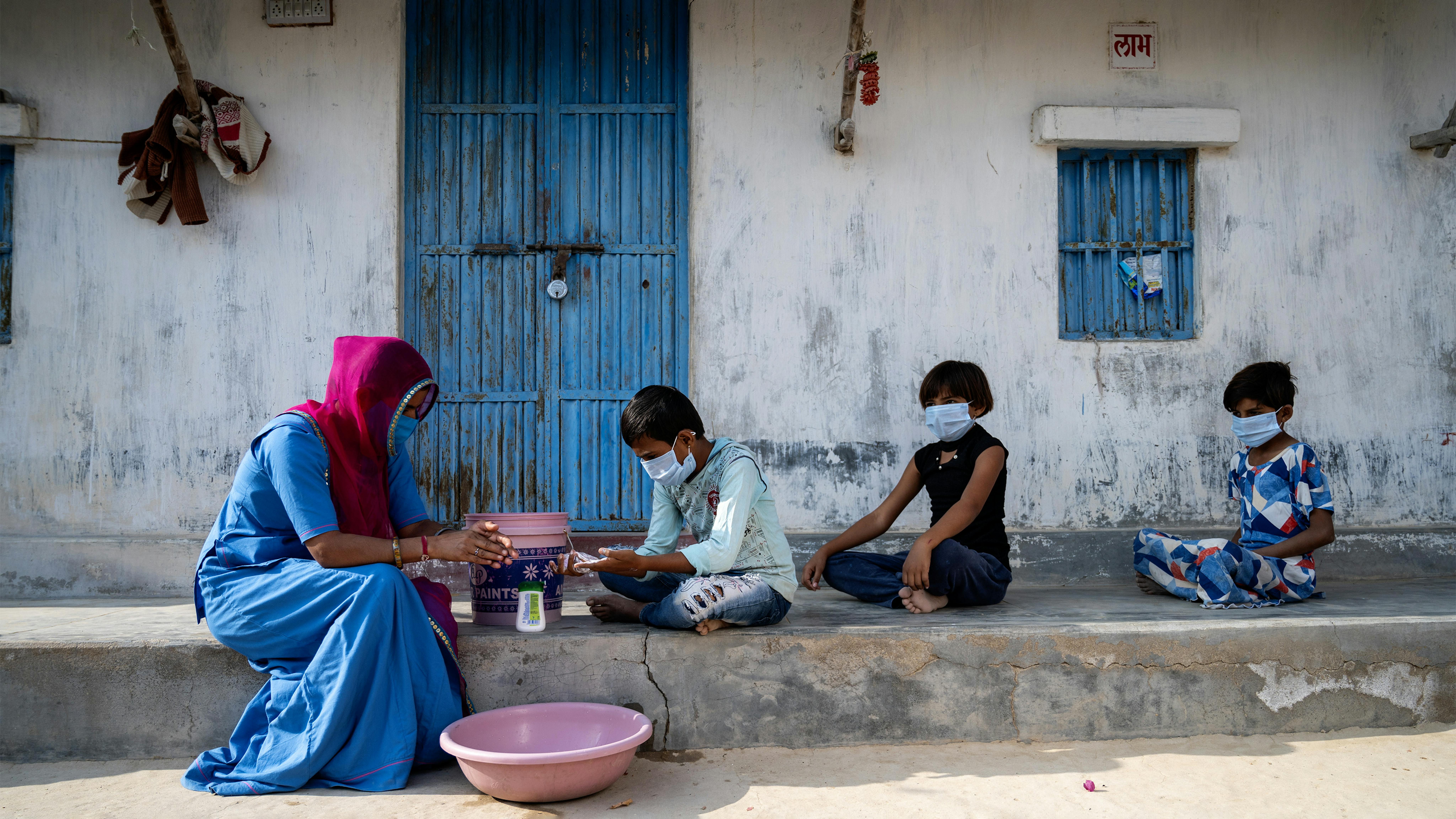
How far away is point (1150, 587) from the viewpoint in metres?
3.86

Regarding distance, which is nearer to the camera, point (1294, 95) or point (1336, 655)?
point (1336, 655)

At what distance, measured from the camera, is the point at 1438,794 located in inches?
99.0

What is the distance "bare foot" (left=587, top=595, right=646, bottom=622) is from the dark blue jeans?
87 centimetres

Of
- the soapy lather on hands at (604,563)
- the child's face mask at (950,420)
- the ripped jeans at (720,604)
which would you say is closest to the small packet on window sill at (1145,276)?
the child's face mask at (950,420)

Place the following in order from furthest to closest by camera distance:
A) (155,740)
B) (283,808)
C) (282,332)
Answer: (282,332), (155,740), (283,808)

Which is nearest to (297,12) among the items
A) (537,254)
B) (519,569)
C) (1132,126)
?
(537,254)

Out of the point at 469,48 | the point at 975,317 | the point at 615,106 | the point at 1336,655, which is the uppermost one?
the point at 469,48

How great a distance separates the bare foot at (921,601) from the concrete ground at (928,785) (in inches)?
20.7

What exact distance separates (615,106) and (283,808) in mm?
3336

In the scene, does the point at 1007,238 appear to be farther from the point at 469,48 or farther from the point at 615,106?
the point at 469,48

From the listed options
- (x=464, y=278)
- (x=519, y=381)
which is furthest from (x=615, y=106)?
(x=519, y=381)

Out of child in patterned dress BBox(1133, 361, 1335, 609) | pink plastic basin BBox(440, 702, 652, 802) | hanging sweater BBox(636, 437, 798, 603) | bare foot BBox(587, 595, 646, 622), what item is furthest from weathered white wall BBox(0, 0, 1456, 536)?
pink plastic basin BBox(440, 702, 652, 802)

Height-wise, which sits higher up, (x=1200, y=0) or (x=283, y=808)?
(x=1200, y=0)

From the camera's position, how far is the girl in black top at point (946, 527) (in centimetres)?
336
